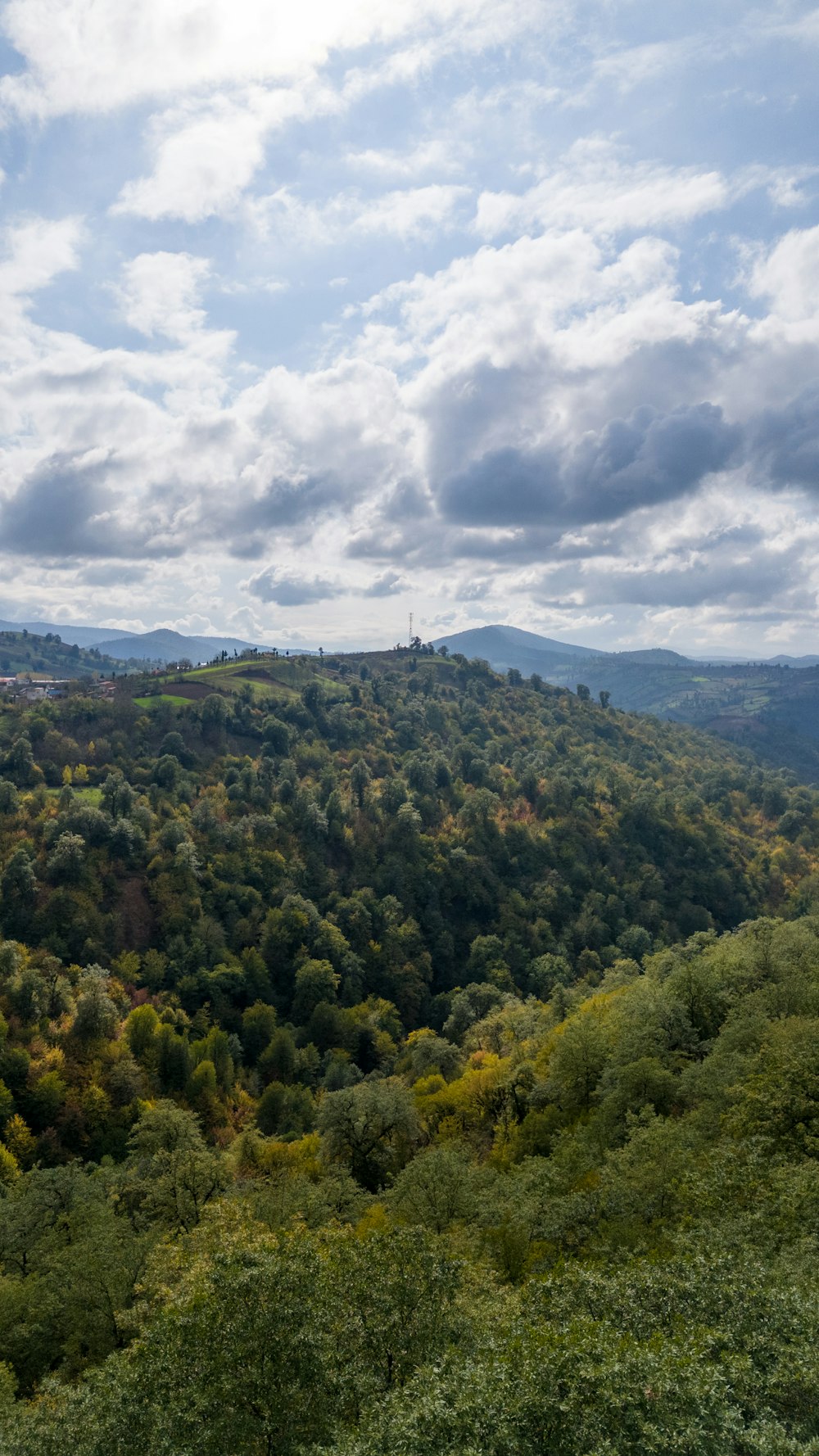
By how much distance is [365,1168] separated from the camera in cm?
6788

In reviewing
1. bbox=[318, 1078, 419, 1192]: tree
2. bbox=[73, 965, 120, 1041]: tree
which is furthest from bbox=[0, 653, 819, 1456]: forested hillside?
bbox=[73, 965, 120, 1041]: tree

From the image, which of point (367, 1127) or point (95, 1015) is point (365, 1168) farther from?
point (95, 1015)

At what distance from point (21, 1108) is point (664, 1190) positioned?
88.5 meters

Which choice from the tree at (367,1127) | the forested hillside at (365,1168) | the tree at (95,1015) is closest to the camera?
the forested hillside at (365,1168)

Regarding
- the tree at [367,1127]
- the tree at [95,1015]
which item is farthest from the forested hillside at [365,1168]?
the tree at [95,1015]

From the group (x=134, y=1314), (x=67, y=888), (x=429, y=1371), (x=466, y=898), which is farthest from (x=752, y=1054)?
(x=466, y=898)

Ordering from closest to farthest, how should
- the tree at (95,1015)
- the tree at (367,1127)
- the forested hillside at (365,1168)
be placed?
the forested hillside at (365,1168)
the tree at (367,1127)
the tree at (95,1015)

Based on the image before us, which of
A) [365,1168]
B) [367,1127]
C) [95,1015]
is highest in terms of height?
[367,1127]

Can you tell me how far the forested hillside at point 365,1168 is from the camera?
2203cm

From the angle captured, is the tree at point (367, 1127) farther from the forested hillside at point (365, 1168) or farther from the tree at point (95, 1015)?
the tree at point (95, 1015)

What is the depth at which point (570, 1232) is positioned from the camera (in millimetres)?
37656

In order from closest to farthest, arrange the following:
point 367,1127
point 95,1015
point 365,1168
A: point 367,1127 → point 365,1168 → point 95,1015

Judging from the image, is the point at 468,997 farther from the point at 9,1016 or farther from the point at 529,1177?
the point at 529,1177

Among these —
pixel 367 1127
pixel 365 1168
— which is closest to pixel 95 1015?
pixel 365 1168
